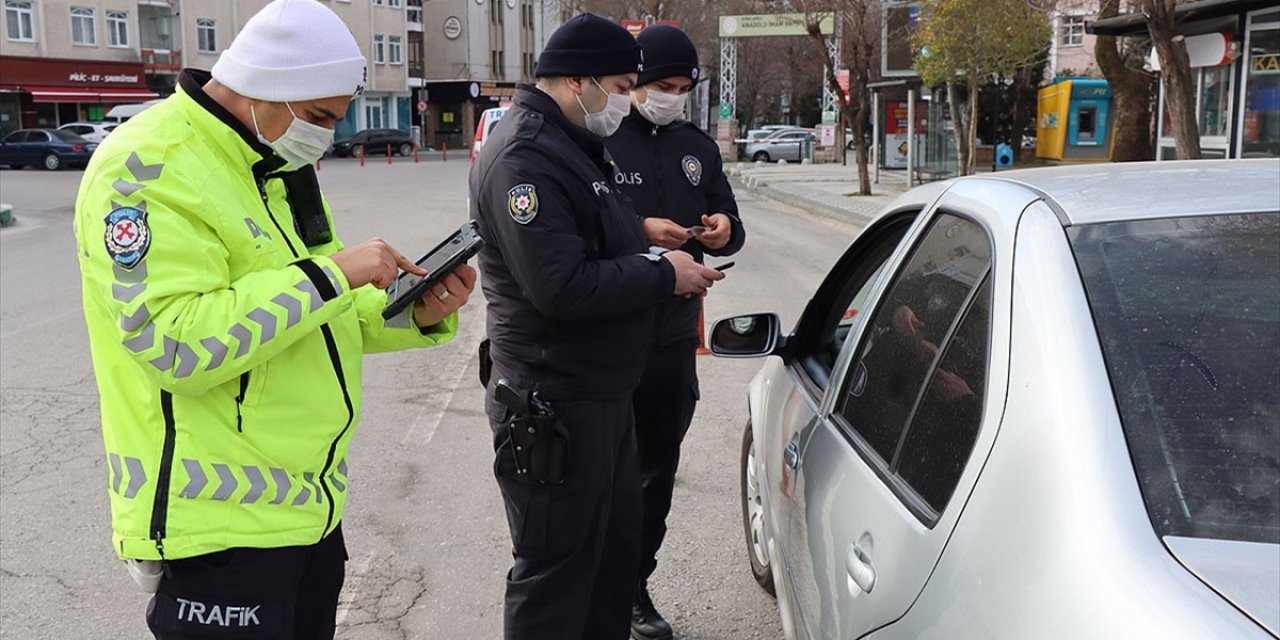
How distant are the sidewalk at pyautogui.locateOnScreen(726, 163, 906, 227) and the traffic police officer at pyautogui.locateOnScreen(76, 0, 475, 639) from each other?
1377cm

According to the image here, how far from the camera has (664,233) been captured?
360cm

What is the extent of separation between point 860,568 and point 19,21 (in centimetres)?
5121

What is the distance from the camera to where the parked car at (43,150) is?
36.0 meters

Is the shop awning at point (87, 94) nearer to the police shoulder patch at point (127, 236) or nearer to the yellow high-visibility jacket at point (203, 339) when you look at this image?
the yellow high-visibility jacket at point (203, 339)

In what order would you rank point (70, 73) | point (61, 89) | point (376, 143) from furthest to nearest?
point (376, 143) < point (70, 73) < point (61, 89)

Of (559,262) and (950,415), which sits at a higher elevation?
(559,262)

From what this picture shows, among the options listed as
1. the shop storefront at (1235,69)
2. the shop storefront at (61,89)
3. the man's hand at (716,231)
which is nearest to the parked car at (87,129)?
the shop storefront at (61,89)

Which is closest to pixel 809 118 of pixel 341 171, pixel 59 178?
pixel 341 171

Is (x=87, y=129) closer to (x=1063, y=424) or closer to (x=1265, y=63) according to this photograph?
(x=1265, y=63)

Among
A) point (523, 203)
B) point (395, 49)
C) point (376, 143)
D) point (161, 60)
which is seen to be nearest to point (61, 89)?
point (161, 60)

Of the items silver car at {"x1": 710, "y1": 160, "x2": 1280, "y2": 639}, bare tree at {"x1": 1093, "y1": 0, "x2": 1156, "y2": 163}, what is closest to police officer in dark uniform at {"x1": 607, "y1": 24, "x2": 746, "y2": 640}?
silver car at {"x1": 710, "y1": 160, "x2": 1280, "y2": 639}

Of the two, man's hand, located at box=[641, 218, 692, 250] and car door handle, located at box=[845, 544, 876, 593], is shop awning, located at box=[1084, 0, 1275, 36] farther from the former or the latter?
car door handle, located at box=[845, 544, 876, 593]

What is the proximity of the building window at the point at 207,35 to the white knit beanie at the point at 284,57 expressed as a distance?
55794 mm

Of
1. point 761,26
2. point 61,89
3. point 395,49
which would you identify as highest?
point 395,49
